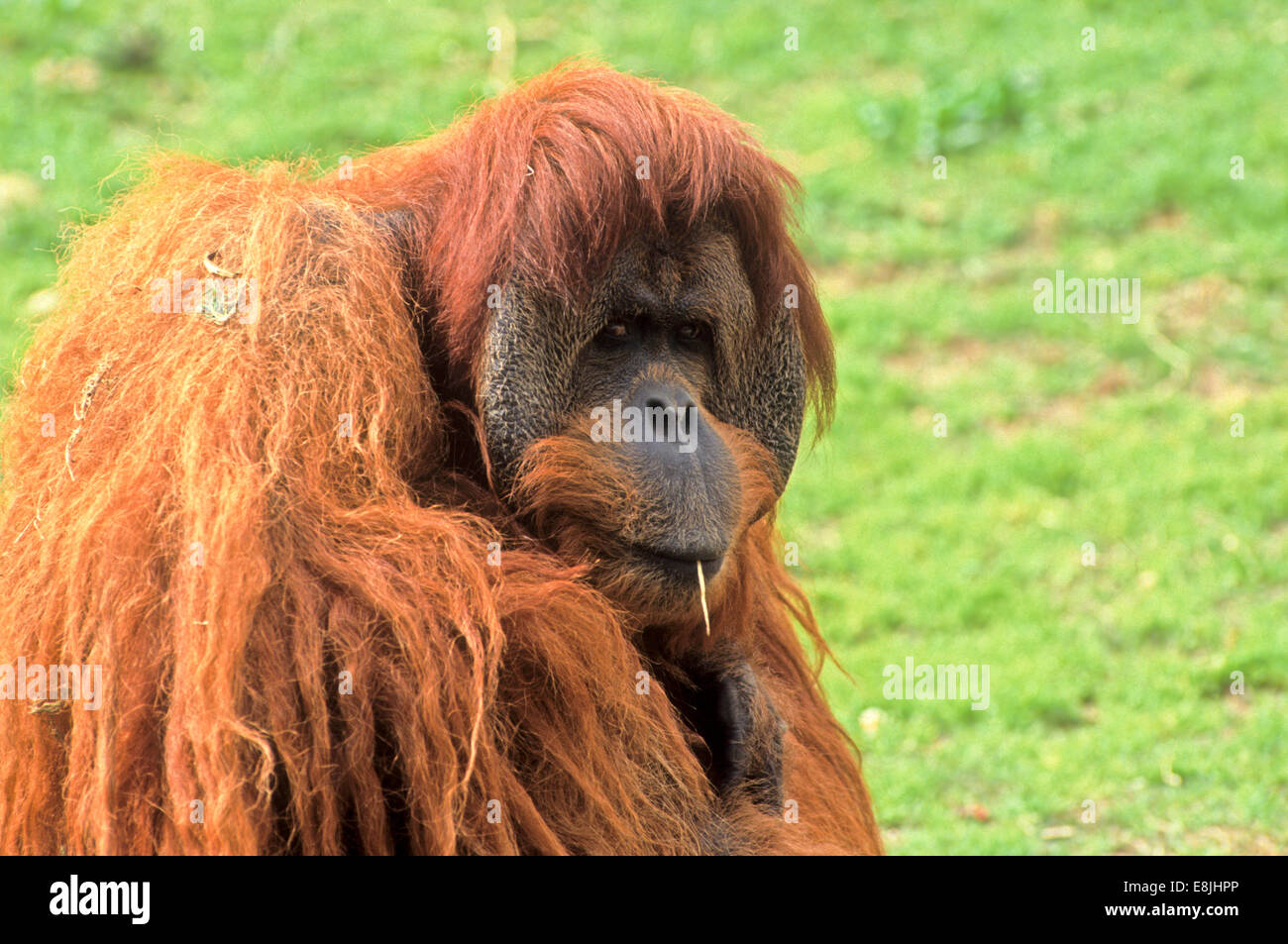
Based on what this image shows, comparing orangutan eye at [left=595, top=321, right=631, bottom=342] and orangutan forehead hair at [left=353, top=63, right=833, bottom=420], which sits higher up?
orangutan forehead hair at [left=353, top=63, right=833, bottom=420]

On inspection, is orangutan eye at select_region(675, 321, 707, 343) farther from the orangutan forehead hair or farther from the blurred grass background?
the blurred grass background

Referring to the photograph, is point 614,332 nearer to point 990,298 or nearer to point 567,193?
point 567,193

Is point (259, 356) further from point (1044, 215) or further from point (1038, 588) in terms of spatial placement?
point (1044, 215)

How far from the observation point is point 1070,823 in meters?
4.74

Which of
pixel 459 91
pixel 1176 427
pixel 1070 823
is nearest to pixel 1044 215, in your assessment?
pixel 1176 427

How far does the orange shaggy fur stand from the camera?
8.29 ft

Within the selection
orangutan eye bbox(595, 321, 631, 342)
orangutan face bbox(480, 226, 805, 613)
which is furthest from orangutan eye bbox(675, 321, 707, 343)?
orangutan eye bbox(595, 321, 631, 342)

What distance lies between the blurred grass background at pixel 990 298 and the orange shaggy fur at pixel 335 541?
110 centimetres

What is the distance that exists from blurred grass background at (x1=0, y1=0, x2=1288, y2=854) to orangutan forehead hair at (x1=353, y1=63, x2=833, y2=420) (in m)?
1.19

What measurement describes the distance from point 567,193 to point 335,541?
32.1 inches

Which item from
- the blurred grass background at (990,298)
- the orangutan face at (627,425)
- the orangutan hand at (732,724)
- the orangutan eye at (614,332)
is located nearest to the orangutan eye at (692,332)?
the orangutan face at (627,425)

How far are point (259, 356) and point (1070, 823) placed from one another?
123 inches

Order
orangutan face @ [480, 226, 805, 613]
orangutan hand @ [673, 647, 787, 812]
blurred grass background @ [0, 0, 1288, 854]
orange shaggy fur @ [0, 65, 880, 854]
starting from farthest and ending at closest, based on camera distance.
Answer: blurred grass background @ [0, 0, 1288, 854], orangutan hand @ [673, 647, 787, 812], orangutan face @ [480, 226, 805, 613], orange shaggy fur @ [0, 65, 880, 854]

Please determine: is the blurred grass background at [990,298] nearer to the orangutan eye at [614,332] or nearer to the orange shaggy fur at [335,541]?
the orange shaggy fur at [335,541]
